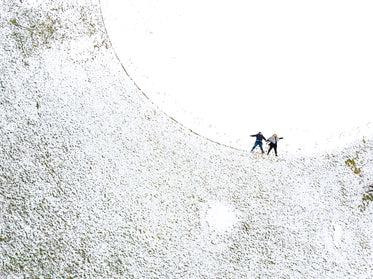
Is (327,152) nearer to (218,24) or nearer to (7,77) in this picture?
(218,24)

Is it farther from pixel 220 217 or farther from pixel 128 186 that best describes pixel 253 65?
pixel 128 186

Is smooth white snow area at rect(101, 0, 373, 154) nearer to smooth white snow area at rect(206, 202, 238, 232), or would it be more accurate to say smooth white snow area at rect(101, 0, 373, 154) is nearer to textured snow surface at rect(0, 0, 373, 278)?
textured snow surface at rect(0, 0, 373, 278)

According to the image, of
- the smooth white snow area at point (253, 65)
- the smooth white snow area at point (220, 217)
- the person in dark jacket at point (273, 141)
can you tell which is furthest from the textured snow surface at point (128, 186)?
the smooth white snow area at point (253, 65)

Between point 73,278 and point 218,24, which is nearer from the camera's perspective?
point 73,278

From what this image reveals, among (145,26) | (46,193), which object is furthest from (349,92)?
(46,193)

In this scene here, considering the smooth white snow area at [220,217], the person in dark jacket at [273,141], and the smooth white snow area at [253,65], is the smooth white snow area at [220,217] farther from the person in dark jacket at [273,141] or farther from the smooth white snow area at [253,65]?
the person in dark jacket at [273,141]

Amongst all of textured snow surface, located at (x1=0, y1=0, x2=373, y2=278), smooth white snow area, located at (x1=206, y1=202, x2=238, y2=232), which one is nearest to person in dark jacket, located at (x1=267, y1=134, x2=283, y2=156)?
textured snow surface, located at (x1=0, y1=0, x2=373, y2=278)
